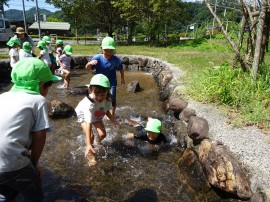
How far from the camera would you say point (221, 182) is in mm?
3371

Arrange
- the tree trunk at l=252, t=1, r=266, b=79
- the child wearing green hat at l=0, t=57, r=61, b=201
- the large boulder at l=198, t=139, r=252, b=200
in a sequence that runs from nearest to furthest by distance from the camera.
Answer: the child wearing green hat at l=0, t=57, r=61, b=201 → the large boulder at l=198, t=139, r=252, b=200 → the tree trunk at l=252, t=1, r=266, b=79

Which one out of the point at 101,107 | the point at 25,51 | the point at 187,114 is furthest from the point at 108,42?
the point at 25,51

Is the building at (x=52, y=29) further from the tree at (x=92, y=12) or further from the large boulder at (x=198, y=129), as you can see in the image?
the large boulder at (x=198, y=129)

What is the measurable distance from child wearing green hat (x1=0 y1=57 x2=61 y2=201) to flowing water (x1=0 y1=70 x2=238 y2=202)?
138cm

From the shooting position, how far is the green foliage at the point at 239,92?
4648 millimetres

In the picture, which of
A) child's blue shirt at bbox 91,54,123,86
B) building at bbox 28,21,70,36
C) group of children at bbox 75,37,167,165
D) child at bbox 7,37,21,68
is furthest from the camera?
building at bbox 28,21,70,36

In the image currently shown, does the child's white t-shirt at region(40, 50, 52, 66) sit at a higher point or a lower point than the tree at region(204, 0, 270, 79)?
lower

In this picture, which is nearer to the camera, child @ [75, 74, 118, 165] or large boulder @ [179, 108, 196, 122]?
child @ [75, 74, 118, 165]

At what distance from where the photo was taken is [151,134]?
5.14m

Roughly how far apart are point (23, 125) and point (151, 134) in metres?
3.19

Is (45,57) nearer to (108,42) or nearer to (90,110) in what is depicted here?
(108,42)

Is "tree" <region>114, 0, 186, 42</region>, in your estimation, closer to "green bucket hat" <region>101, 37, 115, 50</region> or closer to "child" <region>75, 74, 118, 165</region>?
"green bucket hat" <region>101, 37, 115, 50</region>

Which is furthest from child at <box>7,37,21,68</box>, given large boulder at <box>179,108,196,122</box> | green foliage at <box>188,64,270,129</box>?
large boulder at <box>179,108,196,122</box>

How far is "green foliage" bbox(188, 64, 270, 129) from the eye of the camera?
15.3ft
